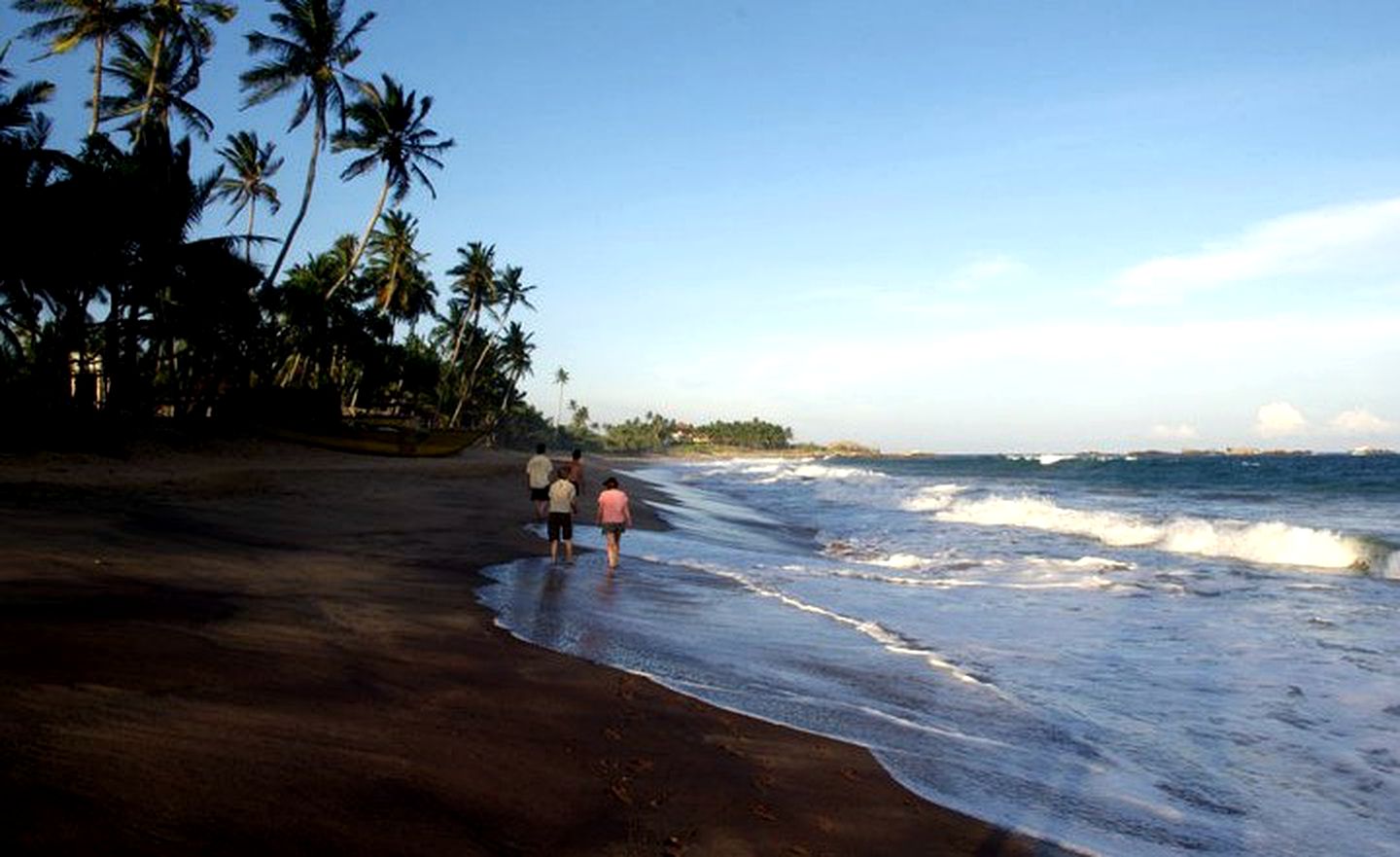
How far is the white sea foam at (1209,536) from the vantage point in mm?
21078

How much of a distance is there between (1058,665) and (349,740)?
24.0 feet

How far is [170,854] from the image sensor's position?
3.00 meters

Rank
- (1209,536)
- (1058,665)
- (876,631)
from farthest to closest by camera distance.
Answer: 1. (1209,536)
2. (876,631)
3. (1058,665)

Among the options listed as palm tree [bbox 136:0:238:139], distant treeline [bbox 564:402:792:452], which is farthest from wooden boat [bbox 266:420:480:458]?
distant treeline [bbox 564:402:792:452]

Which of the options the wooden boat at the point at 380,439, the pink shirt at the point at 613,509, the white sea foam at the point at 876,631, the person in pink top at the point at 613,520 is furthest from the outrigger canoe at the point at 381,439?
the white sea foam at the point at 876,631

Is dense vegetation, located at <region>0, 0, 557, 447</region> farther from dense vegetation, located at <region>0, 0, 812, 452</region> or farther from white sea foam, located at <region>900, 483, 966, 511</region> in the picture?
white sea foam, located at <region>900, 483, 966, 511</region>

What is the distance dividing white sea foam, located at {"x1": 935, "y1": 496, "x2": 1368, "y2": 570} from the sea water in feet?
1.47

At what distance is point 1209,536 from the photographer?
2381cm

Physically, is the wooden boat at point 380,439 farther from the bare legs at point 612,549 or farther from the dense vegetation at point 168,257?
the bare legs at point 612,549

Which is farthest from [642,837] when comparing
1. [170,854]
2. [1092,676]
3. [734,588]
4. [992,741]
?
[734,588]

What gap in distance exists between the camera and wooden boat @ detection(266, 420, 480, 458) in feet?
100

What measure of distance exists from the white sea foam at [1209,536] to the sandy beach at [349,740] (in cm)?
1977

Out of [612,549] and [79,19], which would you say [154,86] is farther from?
[612,549]

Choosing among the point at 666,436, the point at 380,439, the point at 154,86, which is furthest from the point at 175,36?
the point at 666,436
